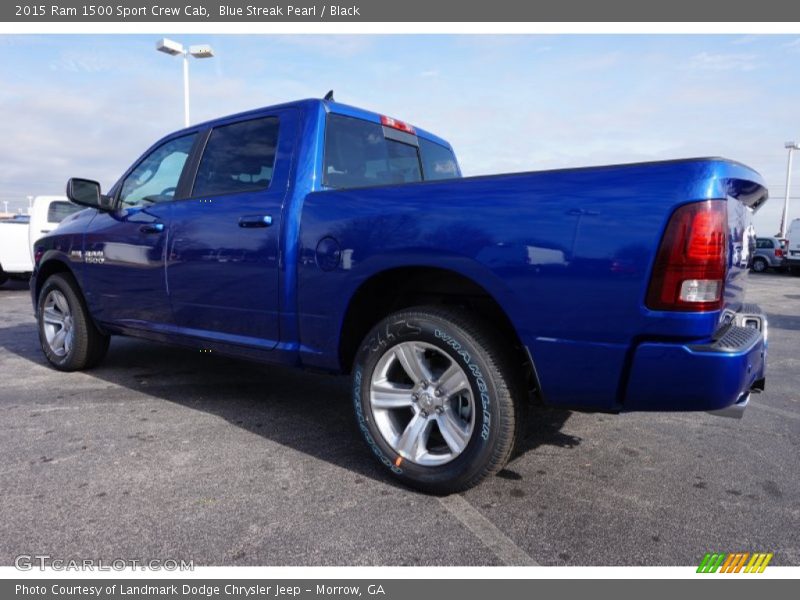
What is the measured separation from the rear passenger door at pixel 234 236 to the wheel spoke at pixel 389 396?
0.75 metres

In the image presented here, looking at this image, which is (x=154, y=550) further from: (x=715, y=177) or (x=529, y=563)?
(x=715, y=177)

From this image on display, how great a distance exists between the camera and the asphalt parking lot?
83.0 inches

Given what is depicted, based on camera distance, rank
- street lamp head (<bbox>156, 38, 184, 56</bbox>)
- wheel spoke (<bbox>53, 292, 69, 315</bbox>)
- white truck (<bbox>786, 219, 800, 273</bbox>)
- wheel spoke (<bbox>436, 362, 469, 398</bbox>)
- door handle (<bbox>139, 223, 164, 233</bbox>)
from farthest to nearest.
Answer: white truck (<bbox>786, 219, 800, 273</bbox>)
street lamp head (<bbox>156, 38, 184, 56</bbox>)
wheel spoke (<bbox>53, 292, 69, 315</bbox>)
door handle (<bbox>139, 223, 164, 233</bbox>)
wheel spoke (<bbox>436, 362, 469, 398</bbox>)

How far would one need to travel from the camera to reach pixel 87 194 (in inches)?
160

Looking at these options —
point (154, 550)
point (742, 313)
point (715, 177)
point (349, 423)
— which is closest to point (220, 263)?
point (349, 423)

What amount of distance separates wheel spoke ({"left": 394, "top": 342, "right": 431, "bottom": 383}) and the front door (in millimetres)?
1902

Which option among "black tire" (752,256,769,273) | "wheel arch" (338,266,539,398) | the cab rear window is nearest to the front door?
the cab rear window

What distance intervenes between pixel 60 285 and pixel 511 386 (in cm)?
404

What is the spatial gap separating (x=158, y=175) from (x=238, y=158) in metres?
0.92

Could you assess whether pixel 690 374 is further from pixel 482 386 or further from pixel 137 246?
pixel 137 246

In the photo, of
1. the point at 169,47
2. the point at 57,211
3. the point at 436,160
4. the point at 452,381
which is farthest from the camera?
the point at 169,47

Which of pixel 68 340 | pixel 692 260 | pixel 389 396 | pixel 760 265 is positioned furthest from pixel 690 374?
pixel 760 265

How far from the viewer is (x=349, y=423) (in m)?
3.50

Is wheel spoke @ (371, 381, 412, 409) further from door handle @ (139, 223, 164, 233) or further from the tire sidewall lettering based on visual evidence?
door handle @ (139, 223, 164, 233)
